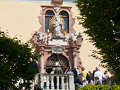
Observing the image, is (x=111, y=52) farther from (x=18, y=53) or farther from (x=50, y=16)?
(x=50, y=16)

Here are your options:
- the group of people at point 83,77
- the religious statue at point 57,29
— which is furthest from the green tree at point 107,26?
the religious statue at point 57,29

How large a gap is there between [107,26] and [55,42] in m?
9.20

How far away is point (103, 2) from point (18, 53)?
3056 millimetres

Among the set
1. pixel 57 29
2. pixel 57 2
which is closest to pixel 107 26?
pixel 57 29

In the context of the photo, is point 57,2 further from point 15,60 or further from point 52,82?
point 15,60

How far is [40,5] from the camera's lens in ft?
58.2

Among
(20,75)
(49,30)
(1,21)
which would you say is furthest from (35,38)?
(20,75)

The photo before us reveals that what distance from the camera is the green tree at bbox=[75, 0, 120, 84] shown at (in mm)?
7691

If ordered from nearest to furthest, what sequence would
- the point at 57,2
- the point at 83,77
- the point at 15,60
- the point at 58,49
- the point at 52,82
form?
the point at 15,60, the point at 52,82, the point at 83,77, the point at 58,49, the point at 57,2

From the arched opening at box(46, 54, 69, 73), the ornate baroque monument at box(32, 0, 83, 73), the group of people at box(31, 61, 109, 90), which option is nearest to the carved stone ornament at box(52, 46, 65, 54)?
the ornate baroque monument at box(32, 0, 83, 73)

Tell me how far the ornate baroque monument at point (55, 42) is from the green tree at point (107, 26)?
8.27 meters

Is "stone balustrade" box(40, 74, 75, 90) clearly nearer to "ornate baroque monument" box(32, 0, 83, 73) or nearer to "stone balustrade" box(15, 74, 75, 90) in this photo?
"stone balustrade" box(15, 74, 75, 90)

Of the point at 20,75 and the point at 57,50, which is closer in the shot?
the point at 20,75

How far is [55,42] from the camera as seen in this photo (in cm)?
1670
